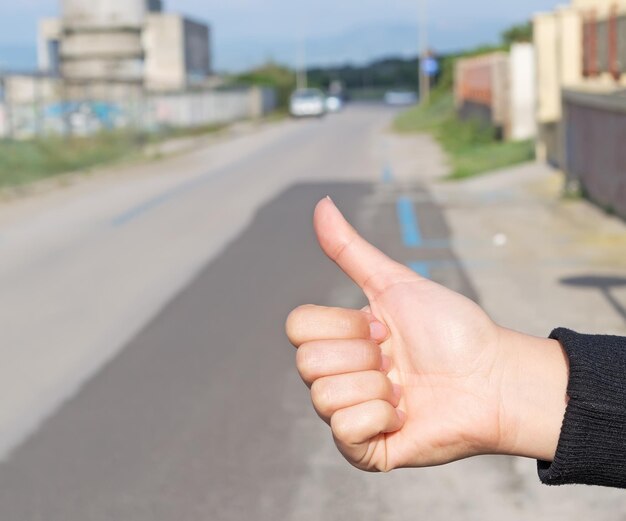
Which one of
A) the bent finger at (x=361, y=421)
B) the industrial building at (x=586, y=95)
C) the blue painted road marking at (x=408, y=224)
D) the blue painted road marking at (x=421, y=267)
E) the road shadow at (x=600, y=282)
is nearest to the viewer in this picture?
the bent finger at (x=361, y=421)

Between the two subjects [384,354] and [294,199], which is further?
[294,199]

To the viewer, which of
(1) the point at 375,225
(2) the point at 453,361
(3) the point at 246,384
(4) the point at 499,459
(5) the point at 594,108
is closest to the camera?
(2) the point at 453,361

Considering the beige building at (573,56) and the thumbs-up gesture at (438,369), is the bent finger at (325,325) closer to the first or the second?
the thumbs-up gesture at (438,369)

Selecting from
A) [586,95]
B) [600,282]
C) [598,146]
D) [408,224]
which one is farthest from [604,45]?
[600,282]

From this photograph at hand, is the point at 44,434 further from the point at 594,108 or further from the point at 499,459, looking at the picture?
the point at 594,108

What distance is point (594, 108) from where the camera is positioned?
1678cm

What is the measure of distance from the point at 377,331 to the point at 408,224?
13.2m

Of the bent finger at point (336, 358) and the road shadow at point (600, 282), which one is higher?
the bent finger at point (336, 358)

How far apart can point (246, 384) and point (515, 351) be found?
198 inches

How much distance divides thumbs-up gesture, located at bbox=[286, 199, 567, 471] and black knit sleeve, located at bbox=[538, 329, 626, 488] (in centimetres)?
7

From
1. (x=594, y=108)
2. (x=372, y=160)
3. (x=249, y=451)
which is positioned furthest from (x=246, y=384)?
(x=372, y=160)

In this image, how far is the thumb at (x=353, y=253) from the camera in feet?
7.53

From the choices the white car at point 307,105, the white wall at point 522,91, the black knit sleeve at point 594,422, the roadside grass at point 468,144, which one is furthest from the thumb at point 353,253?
the white car at point 307,105

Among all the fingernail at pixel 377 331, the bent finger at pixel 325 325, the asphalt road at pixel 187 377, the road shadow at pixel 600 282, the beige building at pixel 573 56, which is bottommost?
the asphalt road at pixel 187 377
